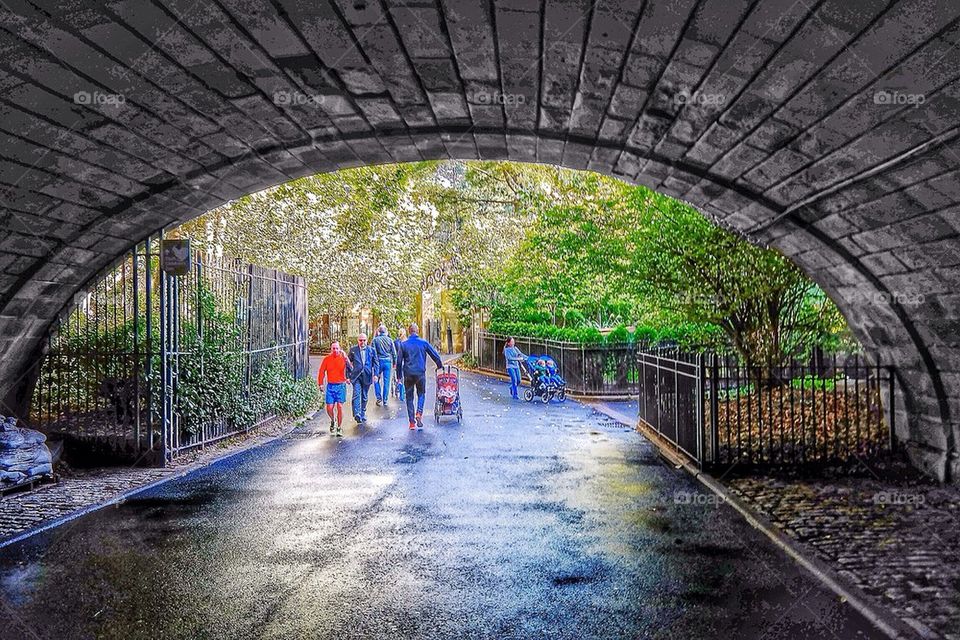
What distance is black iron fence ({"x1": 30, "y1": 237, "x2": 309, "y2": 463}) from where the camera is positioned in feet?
31.0

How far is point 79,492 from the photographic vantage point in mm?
7832

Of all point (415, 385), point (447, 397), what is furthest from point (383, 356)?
point (415, 385)

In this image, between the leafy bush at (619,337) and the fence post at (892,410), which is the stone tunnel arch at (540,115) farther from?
the leafy bush at (619,337)

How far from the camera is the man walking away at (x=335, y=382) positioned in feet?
39.6

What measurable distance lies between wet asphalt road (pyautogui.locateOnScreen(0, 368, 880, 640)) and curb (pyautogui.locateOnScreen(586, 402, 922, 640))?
0.12 metres

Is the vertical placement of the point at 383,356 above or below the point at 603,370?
above

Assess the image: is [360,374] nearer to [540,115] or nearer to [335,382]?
[335,382]

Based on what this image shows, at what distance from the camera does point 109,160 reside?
598cm

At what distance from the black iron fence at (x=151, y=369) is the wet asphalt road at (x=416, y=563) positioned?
152 cm

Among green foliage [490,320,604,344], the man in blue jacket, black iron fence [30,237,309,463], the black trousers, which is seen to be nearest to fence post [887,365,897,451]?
the man in blue jacket

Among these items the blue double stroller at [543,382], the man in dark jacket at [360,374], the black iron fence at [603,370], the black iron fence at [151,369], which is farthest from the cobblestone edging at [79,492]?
the black iron fence at [603,370]

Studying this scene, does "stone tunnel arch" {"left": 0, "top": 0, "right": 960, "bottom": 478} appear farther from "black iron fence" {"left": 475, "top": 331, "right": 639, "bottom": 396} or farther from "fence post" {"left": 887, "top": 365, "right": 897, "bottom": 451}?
"black iron fence" {"left": 475, "top": 331, "right": 639, "bottom": 396}

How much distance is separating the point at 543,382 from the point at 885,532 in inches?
447

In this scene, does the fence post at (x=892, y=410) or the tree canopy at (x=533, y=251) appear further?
the tree canopy at (x=533, y=251)
